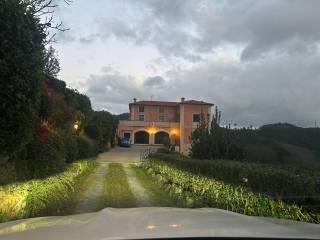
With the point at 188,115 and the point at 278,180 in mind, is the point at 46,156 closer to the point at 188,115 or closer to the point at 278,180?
the point at 278,180

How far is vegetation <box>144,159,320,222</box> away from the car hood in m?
6.69

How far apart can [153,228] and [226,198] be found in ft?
38.3

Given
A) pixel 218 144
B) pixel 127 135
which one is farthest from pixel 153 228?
pixel 127 135

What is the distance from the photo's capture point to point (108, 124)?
219 ft

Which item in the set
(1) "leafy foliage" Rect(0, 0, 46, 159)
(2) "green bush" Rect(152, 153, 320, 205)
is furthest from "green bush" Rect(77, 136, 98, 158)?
(1) "leafy foliage" Rect(0, 0, 46, 159)

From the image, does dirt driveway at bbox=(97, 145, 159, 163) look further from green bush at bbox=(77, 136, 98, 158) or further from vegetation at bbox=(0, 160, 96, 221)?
vegetation at bbox=(0, 160, 96, 221)

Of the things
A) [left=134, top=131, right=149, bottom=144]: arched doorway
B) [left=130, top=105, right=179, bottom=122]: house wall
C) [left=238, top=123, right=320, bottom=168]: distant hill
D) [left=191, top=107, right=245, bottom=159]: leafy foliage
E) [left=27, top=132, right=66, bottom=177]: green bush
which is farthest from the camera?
[left=130, top=105, right=179, bottom=122]: house wall

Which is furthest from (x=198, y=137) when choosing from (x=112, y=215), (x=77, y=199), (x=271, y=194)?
(x=112, y=215)

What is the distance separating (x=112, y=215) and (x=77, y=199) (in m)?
15.0

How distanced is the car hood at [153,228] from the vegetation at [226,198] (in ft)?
21.9

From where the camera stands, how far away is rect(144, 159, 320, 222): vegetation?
441 inches

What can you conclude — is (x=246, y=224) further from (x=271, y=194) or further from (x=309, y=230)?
(x=271, y=194)

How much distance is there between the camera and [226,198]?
14.7m

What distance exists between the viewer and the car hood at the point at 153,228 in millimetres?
3119
